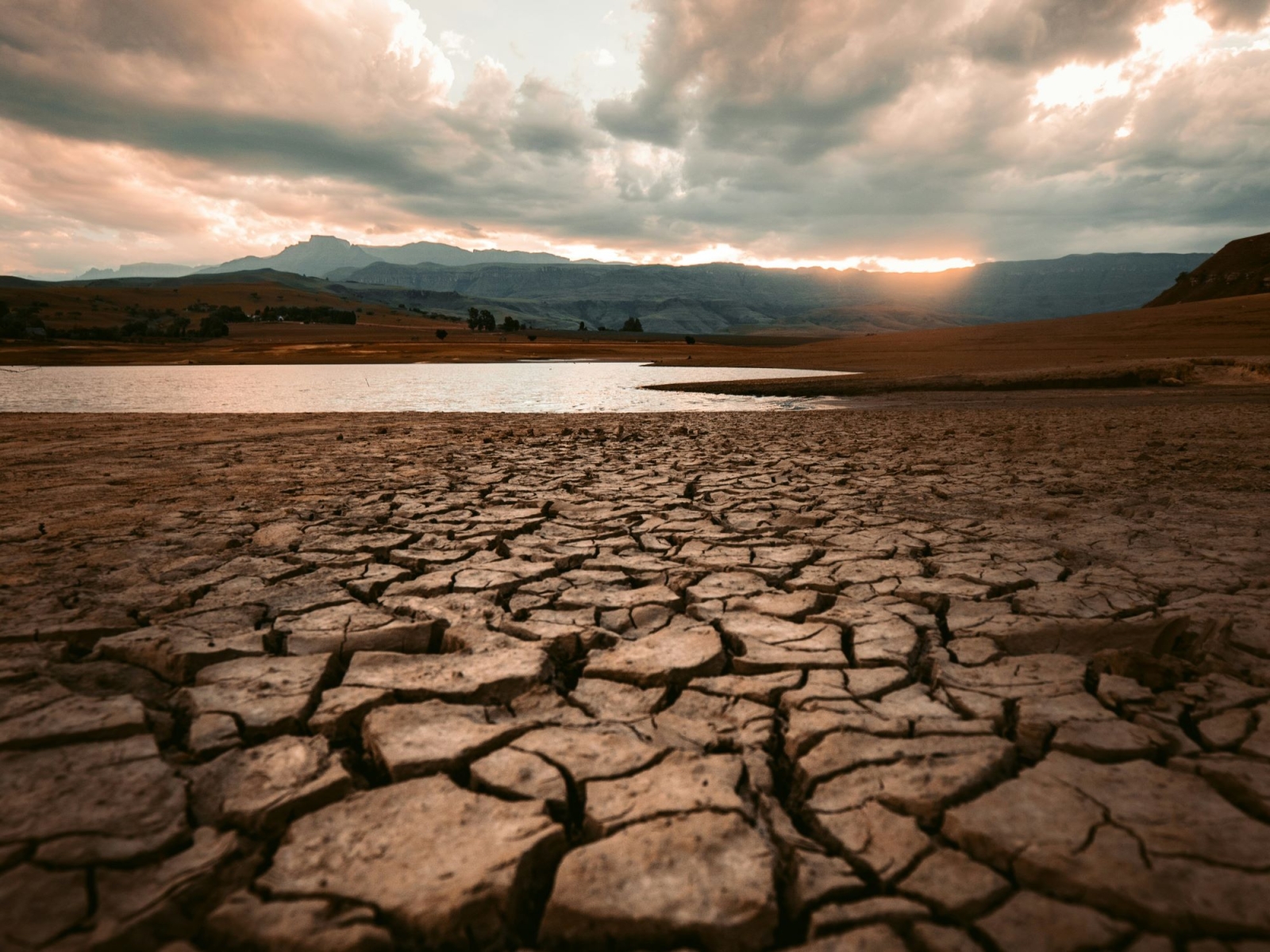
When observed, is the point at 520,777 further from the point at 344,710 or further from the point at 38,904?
the point at 38,904

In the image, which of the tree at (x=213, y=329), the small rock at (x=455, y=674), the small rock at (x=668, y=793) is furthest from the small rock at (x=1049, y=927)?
the tree at (x=213, y=329)

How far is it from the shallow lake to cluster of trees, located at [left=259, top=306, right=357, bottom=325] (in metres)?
38.4

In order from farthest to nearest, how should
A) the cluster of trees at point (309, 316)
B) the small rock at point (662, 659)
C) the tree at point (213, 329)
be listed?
the cluster of trees at point (309, 316) → the tree at point (213, 329) → the small rock at point (662, 659)

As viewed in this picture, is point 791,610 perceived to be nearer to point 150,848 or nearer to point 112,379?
point 150,848

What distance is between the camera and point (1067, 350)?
2531 cm

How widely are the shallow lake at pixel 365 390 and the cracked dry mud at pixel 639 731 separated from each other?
30.4 ft

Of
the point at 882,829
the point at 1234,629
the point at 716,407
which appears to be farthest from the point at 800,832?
the point at 716,407

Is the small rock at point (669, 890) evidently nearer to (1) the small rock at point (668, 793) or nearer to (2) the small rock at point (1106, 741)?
(1) the small rock at point (668, 793)

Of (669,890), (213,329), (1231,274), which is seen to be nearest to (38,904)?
(669,890)

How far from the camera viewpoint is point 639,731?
5.72 feet

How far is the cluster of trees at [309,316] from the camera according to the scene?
65.1 meters

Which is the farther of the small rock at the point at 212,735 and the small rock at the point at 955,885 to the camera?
the small rock at the point at 212,735

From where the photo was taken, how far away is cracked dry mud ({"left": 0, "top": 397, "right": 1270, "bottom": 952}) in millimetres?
1170

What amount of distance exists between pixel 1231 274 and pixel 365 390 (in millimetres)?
77909
